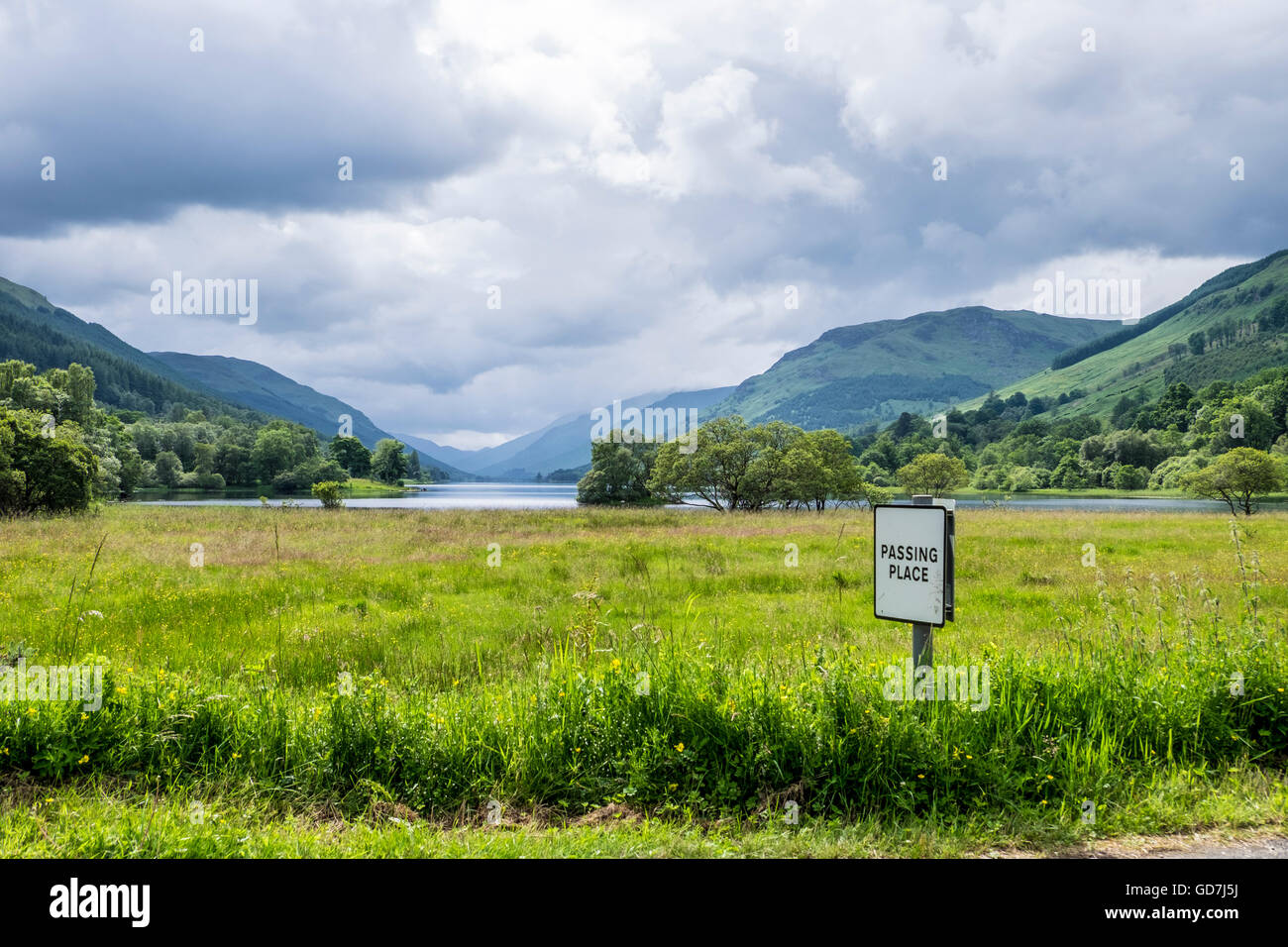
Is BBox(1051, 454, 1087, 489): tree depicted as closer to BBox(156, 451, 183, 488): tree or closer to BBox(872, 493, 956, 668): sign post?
BBox(872, 493, 956, 668): sign post

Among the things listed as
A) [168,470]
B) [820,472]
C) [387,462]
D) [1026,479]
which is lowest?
[1026,479]

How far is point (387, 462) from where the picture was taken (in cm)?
15812

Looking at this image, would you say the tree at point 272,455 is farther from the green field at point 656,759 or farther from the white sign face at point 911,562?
the white sign face at point 911,562

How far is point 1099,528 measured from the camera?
110 ft

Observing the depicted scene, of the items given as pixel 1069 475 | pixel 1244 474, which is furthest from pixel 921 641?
pixel 1069 475

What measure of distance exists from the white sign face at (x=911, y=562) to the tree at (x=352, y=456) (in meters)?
161

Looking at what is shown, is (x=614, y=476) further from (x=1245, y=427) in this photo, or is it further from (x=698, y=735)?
(x=1245, y=427)

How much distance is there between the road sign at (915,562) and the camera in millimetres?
4531

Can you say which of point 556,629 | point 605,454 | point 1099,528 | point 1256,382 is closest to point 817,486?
point 1099,528

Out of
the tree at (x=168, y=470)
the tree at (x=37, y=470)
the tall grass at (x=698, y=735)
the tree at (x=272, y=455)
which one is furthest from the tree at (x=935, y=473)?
the tree at (x=168, y=470)

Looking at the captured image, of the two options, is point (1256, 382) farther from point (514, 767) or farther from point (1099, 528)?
point (514, 767)

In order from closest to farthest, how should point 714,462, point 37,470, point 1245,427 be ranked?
1. point 37,470
2. point 714,462
3. point 1245,427

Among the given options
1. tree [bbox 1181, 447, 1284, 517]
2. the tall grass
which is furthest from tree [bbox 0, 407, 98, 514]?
tree [bbox 1181, 447, 1284, 517]

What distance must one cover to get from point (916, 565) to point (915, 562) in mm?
23
